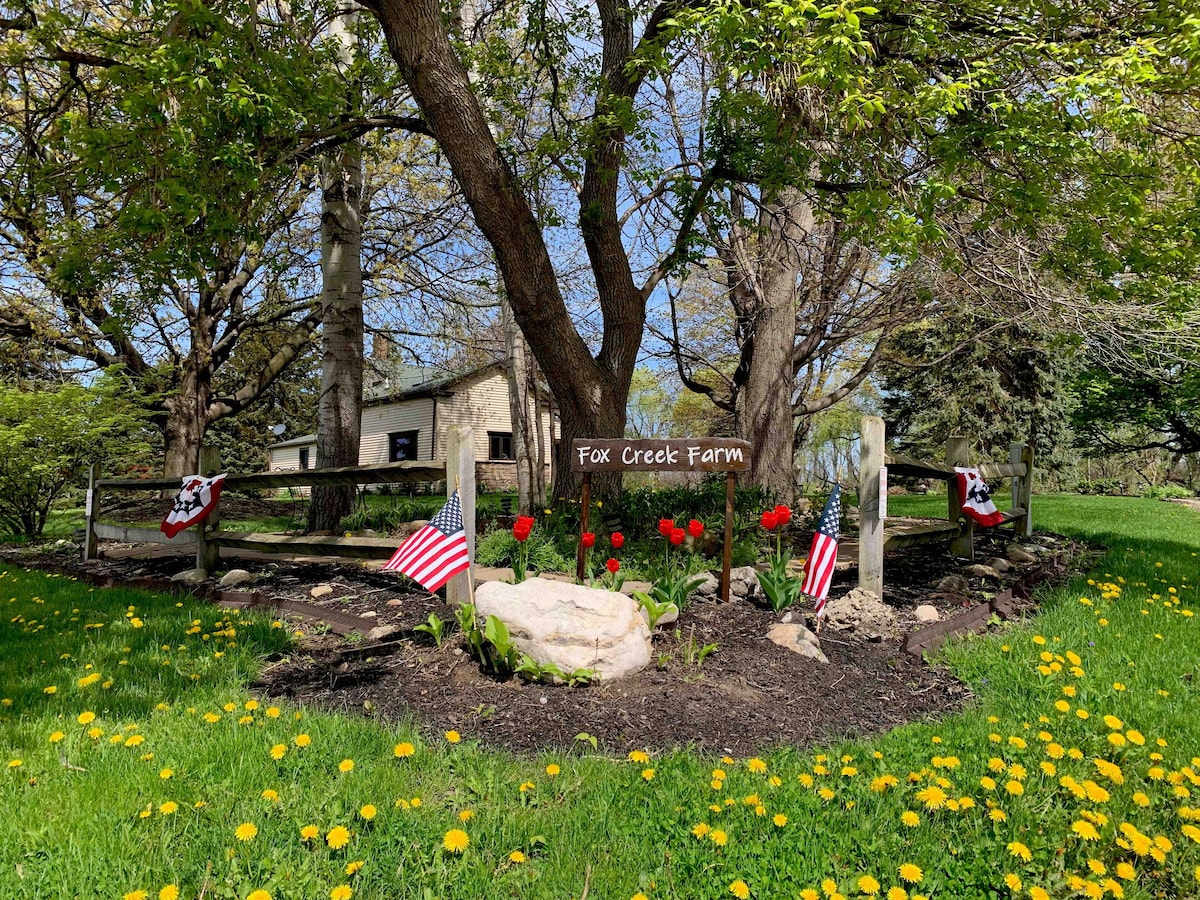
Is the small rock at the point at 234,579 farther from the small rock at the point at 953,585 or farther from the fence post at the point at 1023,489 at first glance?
the fence post at the point at 1023,489

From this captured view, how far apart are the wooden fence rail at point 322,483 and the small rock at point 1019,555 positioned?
5.98 m

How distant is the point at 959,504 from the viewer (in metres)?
7.28

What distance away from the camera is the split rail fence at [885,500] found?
5465 mm

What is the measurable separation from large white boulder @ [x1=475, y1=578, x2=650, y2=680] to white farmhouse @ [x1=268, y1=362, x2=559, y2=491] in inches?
853

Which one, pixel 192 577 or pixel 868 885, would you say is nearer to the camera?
pixel 868 885

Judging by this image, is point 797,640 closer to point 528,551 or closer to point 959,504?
point 528,551

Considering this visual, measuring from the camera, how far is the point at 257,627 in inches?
192

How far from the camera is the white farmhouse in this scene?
27.0 metres

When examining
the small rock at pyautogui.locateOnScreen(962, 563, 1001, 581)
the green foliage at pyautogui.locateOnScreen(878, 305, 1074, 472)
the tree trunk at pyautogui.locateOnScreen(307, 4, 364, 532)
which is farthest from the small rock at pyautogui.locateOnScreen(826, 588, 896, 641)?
the green foliage at pyautogui.locateOnScreen(878, 305, 1074, 472)

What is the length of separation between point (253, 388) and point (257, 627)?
43.1ft

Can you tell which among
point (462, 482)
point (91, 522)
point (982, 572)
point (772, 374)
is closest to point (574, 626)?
point (462, 482)

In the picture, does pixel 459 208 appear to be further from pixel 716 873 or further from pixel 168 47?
pixel 716 873

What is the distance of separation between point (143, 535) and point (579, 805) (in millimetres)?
7745

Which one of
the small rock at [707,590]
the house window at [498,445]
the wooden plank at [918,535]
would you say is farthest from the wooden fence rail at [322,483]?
the house window at [498,445]
